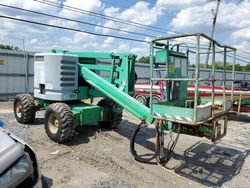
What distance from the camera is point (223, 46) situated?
6062mm

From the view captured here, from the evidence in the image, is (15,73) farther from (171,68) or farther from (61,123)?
(171,68)

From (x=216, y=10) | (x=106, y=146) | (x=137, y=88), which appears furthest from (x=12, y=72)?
(x=216, y=10)

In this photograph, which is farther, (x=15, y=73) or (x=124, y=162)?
(x=15, y=73)

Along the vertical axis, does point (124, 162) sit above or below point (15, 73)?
below

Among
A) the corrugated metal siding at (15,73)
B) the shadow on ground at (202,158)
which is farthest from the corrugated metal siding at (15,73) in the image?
the shadow on ground at (202,158)

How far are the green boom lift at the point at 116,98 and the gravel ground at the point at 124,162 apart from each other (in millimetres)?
360

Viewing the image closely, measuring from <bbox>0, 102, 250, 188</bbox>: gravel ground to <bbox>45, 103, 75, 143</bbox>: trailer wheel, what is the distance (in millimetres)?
193

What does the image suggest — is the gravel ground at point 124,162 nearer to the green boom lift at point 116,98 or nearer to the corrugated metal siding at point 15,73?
the green boom lift at point 116,98

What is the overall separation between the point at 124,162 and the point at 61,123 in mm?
1810

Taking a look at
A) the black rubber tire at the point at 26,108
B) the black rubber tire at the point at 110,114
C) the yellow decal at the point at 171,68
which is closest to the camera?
the yellow decal at the point at 171,68

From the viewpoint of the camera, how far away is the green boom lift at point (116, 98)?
5.45 metres

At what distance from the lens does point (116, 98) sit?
6996 mm

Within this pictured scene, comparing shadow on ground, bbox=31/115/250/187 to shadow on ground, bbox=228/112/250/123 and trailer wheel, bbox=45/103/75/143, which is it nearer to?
trailer wheel, bbox=45/103/75/143

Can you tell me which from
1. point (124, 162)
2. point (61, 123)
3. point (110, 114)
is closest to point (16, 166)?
point (124, 162)
